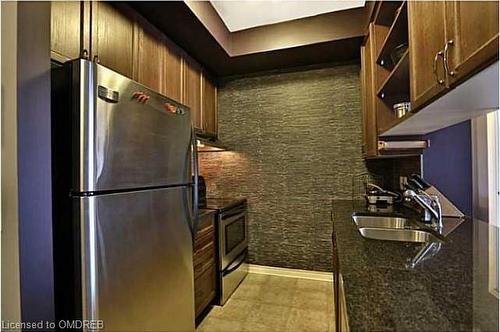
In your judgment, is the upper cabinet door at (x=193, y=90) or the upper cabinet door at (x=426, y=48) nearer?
the upper cabinet door at (x=426, y=48)

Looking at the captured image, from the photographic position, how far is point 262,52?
2.26 m

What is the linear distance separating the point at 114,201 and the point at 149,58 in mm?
1059

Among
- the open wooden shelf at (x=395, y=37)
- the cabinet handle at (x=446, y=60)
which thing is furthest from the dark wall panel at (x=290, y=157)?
the cabinet handle at (x=446, y=60)

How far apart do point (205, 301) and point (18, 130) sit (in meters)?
1.55

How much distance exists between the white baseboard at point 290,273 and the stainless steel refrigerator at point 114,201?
53.0 inches

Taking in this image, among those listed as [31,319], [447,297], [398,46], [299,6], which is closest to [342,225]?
[447,297]

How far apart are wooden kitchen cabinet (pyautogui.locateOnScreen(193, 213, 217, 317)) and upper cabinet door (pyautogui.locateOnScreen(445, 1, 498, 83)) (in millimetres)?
1521

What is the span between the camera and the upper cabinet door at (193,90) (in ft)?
7.06

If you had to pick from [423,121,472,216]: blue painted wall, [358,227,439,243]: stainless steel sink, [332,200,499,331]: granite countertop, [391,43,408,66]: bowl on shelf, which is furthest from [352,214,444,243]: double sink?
[391,43,408,66]: bowl on shelf

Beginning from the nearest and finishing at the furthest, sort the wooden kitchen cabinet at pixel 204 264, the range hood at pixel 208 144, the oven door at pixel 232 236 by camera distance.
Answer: the wooden kitchen cabinet at pixel 204 264
the oven door at pixel 232 236
the range hood at pixel 208 144

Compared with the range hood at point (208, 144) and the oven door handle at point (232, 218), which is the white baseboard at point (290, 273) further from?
the range hood at point (208, 144)

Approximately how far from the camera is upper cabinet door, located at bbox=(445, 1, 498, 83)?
55cm

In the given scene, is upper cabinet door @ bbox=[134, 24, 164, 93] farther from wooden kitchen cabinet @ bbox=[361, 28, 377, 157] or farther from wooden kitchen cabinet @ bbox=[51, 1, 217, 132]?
wooden kitchen cabinet @ bbox=[361, 28, 377, 157]

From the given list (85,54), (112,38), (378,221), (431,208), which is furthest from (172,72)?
(431,208)
